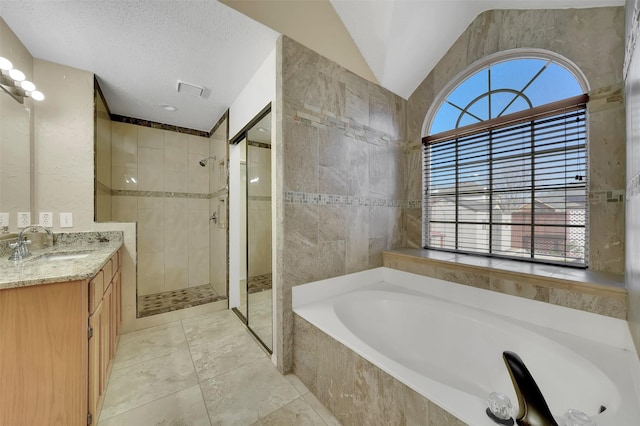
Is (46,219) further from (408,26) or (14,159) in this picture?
(408,26)

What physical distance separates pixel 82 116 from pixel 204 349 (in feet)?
Answer: 7.38

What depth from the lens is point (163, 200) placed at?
3.27 m

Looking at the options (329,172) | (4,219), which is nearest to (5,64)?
(4,219)

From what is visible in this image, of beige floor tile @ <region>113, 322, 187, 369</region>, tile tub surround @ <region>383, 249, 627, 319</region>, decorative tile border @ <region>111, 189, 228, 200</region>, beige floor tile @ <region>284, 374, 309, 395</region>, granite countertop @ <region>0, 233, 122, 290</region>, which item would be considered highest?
decorative tile border @ <region>111, 189, 228, 200</region>

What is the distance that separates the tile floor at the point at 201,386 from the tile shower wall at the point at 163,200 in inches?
43.5

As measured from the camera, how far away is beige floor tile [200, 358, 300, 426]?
4.61ft

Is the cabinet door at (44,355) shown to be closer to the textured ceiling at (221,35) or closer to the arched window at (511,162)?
the textured ceiling at (221,35)

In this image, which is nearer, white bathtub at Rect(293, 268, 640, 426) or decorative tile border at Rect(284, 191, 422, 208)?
white bathtub at Rect(293, 268, 640, 426)

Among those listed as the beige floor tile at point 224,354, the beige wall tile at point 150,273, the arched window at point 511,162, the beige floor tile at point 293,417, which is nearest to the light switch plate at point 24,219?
the beige wall tile at point 150,273

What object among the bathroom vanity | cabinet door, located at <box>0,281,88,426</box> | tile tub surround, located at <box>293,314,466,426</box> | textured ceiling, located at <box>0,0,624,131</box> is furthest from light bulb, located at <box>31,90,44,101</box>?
tile tub surround, located at <box>293,314,466,426</box>

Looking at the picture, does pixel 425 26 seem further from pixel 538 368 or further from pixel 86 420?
pixel 86 420

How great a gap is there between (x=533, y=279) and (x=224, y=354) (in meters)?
2.38

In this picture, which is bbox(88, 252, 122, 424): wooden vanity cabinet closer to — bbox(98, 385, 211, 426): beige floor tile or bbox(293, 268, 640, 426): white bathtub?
bbox(98, 385, 211, 426): beige floor tile

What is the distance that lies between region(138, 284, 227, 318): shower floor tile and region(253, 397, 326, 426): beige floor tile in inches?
69.3
